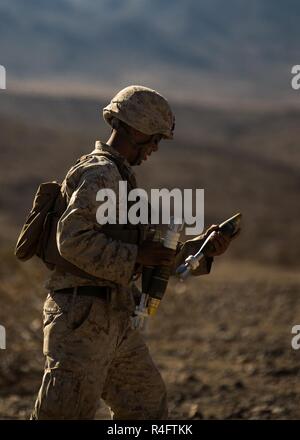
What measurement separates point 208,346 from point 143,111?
19.5ft

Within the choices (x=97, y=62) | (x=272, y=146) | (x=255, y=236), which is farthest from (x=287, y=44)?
(x=255, y=236)

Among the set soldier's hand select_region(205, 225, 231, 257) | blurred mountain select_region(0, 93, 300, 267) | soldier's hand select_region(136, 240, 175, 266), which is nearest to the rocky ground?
soldier's hand select_region(205, 225, 231, 257)

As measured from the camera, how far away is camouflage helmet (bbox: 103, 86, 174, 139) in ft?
15.4

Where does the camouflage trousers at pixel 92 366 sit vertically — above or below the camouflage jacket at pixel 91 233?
below

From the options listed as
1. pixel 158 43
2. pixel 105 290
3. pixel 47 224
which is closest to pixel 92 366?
pixel 105 290

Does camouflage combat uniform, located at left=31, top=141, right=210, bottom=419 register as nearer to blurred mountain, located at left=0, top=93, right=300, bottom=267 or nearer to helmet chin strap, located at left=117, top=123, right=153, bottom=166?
helmet chin strap, located at left=117, top=123, right=153, bottom=166

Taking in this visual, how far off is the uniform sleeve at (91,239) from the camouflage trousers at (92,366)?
23 cm

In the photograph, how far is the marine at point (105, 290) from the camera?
14.6ft

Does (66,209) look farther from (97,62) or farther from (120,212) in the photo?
(97,62)

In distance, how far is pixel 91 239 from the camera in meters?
4.43

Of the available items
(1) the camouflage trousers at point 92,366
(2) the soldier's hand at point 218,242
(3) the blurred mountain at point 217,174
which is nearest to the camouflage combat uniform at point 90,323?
(1) the camouflage trousers at point 92,366

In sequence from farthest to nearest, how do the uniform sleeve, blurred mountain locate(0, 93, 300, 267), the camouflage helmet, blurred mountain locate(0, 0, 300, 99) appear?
blurred mountain locate(0, 0, 300, 99) → blurred mountain locate(0, 93, 300, 267) → the camouflage helmet → the uniform sleeve

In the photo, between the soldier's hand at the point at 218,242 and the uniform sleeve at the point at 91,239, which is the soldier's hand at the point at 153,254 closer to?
the uniform sleeve at the point at 91,239

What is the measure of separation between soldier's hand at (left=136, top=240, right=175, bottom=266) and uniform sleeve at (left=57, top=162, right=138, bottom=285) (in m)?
0.08
